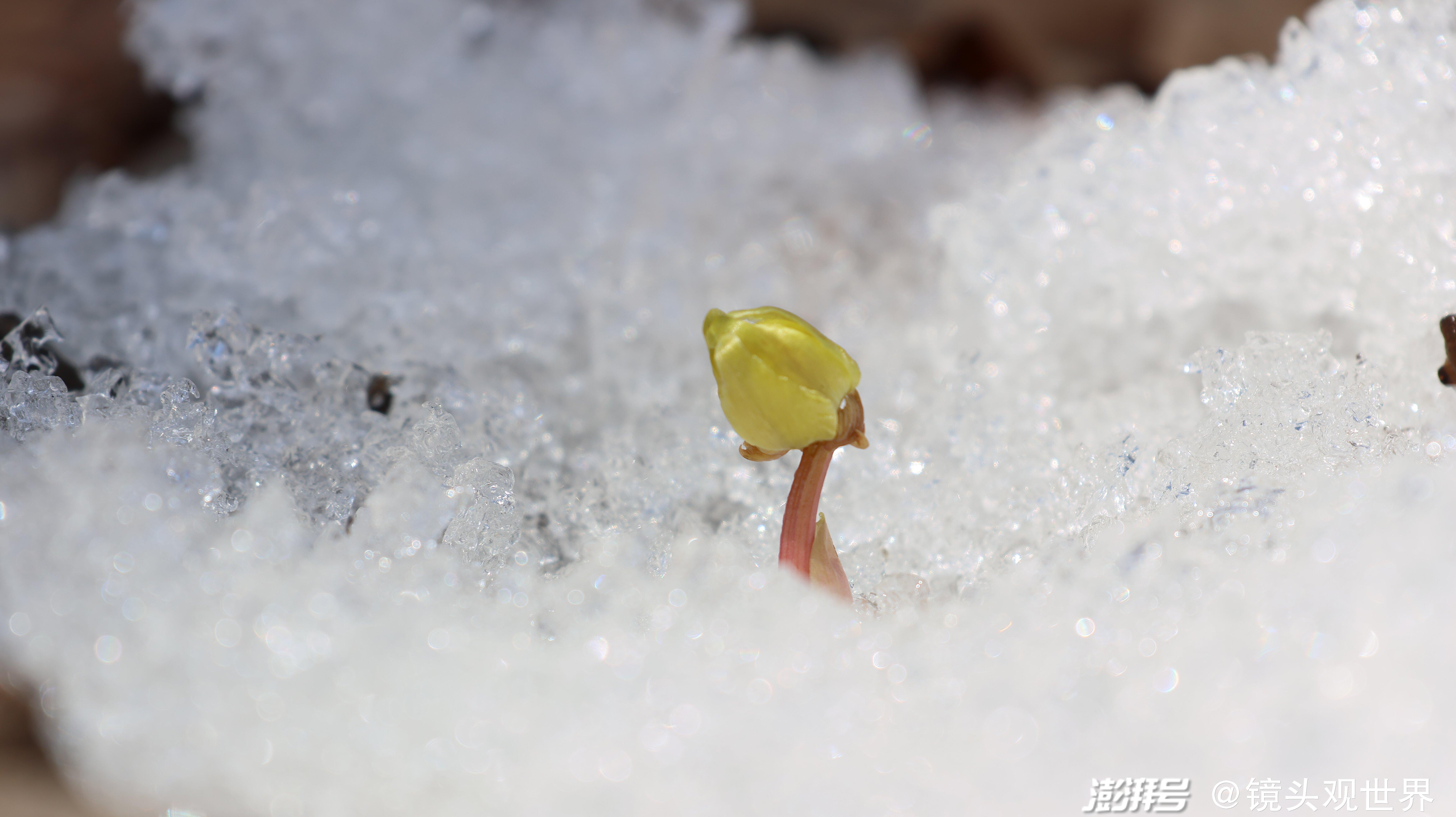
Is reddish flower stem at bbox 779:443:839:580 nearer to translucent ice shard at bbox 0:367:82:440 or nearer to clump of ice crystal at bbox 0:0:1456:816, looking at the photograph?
clump of ice crystal at bbox 0:0:1456:816

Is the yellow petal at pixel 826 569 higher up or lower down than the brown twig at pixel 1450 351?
lower down

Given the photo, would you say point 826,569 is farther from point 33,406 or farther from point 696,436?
point 33,406

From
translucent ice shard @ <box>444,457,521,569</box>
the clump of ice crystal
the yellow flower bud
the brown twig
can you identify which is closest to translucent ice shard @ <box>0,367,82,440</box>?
the clump of ice crystal

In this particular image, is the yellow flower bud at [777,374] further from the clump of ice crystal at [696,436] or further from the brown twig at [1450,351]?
the brown twig at [1450,351]

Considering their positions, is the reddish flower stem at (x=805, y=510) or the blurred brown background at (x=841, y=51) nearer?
the reddish flower stem at (x=805, y=510)

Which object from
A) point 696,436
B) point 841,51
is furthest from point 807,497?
point 841,51

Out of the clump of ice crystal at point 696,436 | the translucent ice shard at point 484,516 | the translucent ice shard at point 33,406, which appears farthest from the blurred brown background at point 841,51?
the translucent ice shard at point 484,516

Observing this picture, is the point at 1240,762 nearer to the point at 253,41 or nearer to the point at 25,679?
the point at 25,679
